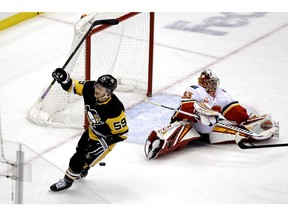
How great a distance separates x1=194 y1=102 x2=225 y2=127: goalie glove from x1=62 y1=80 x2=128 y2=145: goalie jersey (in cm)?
72

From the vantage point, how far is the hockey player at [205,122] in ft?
22.8

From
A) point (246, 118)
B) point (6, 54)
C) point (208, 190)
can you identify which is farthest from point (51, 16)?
point (208, 190)

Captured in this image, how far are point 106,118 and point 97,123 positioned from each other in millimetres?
74

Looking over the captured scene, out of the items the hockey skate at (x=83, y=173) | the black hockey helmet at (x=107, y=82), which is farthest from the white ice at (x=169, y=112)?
the black hockey helmet at (x=107, y=82)

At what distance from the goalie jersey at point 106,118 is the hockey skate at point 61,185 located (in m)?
0.31

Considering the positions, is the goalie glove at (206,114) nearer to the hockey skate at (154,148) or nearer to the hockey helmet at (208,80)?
the hockey helmet at (208,80)

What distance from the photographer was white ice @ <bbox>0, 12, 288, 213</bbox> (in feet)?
21.4

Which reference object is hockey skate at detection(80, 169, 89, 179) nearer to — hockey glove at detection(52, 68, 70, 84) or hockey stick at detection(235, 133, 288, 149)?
hockey glove at detection(52, 68, 70, 84)

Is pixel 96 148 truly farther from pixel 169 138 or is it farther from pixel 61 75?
pixel 169 138

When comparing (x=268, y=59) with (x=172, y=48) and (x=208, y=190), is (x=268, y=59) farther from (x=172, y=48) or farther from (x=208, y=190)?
Result: (x=208, y=190)

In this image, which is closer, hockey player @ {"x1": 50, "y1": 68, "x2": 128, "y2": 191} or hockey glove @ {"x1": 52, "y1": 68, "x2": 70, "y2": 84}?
hockey player @ {"x1": 50, "y1": 68, "x2": 128, "y2": 191}

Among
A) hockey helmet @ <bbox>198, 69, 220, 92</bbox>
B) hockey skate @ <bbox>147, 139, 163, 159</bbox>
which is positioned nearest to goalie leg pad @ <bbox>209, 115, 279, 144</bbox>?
hockey helmet @ <bbox>198, 69, 220, 92</bbox>

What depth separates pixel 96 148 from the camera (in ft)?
21.0

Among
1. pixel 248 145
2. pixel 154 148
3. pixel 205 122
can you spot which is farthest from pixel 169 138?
pixel 248 145
